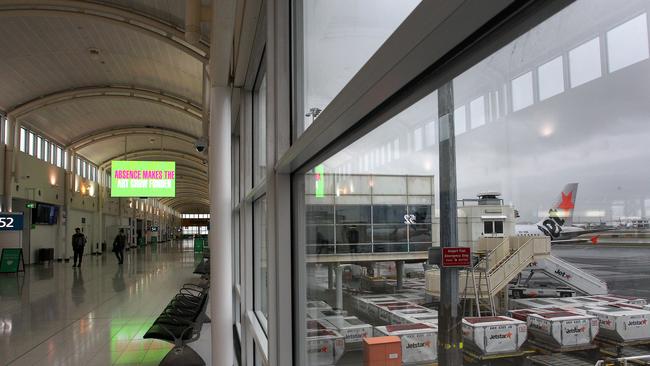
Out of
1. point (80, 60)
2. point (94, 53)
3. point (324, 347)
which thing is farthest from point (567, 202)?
point (80, 60)

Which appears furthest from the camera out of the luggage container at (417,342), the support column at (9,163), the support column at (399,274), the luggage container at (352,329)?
the support column at (9,163)

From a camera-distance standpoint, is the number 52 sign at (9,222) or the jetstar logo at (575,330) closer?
the jetstar logo at (575,330)

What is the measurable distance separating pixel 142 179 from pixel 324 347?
1738 cm

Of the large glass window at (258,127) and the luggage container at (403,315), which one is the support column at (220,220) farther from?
the luggage container at (403,315)

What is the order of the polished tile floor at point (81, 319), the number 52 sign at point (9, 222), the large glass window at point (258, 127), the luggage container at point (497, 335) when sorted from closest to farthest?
the luggage container at point (497, 335) → the large glass window at point (258, 127) → the polished tile floor at point (81, 319) → the number 52 sign at point (9, 222)

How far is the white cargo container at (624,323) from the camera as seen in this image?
0.53 meters

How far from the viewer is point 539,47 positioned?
2.18 ft

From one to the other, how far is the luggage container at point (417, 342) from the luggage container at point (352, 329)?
286mm

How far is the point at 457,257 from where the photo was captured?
0.87 m

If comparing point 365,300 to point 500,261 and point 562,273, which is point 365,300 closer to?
point 500,261

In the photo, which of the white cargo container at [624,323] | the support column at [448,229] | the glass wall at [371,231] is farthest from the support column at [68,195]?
the white cargo container at [624,323]

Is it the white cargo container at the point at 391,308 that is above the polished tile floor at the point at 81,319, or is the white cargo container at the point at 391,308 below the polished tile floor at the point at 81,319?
above

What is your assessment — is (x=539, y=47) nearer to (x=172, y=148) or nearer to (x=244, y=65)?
(x=244, y=65)

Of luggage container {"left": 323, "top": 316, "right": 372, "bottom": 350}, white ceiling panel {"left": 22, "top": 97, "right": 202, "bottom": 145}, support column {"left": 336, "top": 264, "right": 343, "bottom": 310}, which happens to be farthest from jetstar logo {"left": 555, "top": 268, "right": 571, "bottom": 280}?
white ceiling panel {"left": 22, "top": 97, "right": 202, "bottom": 145}
